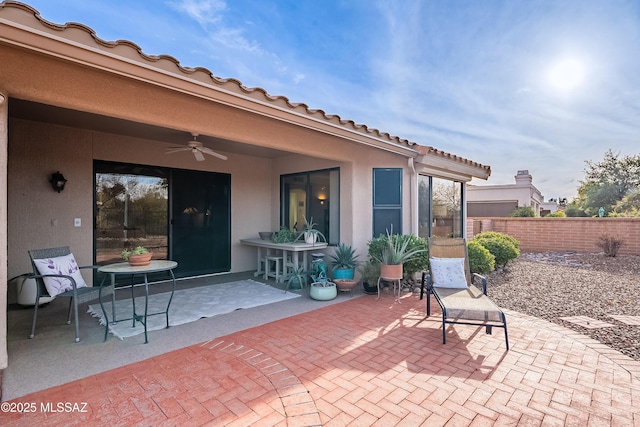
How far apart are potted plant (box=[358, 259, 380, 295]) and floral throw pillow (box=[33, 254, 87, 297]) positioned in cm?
488

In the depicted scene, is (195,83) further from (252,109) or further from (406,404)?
(406,404)

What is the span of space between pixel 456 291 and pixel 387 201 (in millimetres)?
3038

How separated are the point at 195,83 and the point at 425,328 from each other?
4.48 metres

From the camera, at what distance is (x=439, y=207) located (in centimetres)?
860

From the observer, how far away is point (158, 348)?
12.4 ft

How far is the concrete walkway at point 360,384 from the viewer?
98.7 inches

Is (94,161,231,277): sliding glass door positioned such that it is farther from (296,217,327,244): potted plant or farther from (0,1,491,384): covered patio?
(296,217,327,244): potted plant

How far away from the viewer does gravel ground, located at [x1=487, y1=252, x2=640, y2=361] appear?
4518 millimetres

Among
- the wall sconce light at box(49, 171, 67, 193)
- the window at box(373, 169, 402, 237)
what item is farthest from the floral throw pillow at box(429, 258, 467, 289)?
the wall sconce light at box(49, 171, 67, 193)

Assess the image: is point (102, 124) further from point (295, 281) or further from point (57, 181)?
point (295, 281)

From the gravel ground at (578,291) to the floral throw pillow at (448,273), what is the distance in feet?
4.42

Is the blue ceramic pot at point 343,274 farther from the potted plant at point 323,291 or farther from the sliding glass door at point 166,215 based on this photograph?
the sliding glass door at point 166,215

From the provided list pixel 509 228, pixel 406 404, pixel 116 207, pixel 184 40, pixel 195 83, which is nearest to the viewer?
pixel 406 404

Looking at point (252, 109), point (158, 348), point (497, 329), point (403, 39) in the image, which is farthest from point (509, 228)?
point (158, 348)
